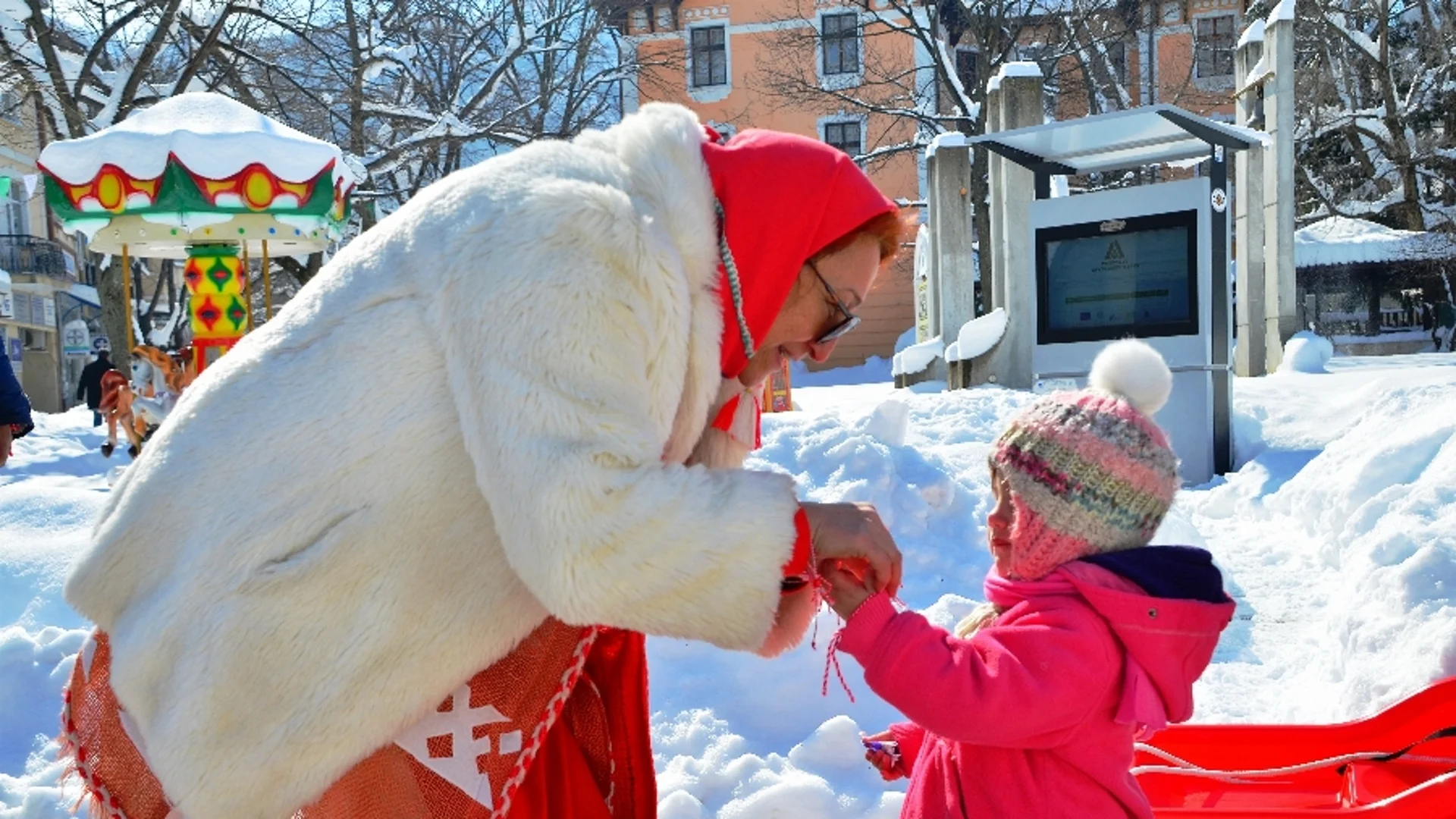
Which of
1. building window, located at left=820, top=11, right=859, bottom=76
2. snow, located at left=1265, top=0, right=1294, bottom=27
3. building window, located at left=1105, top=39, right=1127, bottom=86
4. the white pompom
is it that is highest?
building window, located at left=820, top=11, right=859, bottom=76

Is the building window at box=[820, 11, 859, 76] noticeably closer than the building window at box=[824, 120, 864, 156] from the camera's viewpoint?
Yes

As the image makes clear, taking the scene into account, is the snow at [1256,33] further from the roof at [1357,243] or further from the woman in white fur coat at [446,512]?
the woman in white fur coat at [446,512]

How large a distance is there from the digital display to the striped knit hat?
7.23m

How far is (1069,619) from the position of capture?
214cm

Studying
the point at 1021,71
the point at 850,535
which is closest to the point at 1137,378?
the point at 850,535

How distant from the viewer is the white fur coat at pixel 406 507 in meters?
1.48

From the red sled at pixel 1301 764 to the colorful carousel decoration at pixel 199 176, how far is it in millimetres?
8977

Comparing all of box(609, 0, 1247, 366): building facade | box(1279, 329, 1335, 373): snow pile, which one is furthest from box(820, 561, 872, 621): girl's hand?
box(609, 0, 1247, 366): building facade

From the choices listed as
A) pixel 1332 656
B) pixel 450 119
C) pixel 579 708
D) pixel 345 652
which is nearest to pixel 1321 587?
pixel 1332 656

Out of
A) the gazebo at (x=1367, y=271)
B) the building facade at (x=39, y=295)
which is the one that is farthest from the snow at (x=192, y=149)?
the building facade at (x=39, y=295)

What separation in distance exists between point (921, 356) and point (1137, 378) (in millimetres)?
14187

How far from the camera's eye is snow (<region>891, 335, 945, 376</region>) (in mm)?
16297

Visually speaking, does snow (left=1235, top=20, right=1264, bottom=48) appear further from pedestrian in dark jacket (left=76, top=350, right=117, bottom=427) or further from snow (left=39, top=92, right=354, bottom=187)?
pedestrian in dark jacket (left=76, top=350, right=117, bottom=427)

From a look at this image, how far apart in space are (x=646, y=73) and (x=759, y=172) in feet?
90.0
